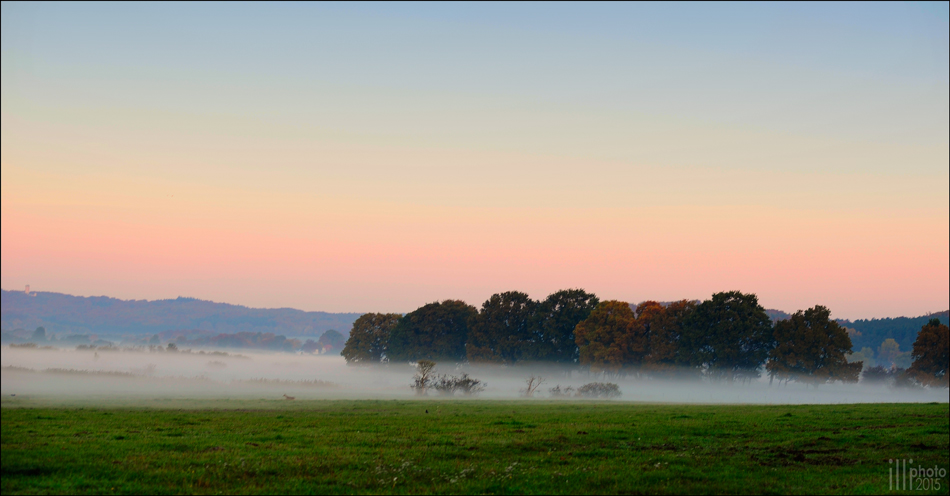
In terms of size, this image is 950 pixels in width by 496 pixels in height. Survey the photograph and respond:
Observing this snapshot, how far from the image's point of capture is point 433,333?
137m

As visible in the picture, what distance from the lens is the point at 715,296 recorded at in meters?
112

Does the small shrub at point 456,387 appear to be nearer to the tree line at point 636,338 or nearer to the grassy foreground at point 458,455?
the tree line at point 636,338

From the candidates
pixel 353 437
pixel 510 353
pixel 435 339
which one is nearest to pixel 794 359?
pixel 510 353

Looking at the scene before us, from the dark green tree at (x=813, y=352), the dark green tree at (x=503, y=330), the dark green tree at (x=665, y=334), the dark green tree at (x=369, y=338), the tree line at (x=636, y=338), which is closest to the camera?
the dark green tree at (x=813, y=352)

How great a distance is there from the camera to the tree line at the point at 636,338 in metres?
105

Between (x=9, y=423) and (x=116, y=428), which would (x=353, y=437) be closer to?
(x=116, y=428)

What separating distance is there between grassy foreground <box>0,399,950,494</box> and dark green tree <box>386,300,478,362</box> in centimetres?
10312

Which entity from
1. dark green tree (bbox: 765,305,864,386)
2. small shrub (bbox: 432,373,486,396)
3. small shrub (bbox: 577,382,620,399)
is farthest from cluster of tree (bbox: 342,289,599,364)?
small shrub (bbox: 432,373,486,396)

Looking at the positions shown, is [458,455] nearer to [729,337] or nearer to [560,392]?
[560,392]

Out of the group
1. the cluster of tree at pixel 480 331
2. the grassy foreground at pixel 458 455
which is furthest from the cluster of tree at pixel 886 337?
the grassy foreground at pixel 458 455

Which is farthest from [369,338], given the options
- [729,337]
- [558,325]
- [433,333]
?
[729,337]

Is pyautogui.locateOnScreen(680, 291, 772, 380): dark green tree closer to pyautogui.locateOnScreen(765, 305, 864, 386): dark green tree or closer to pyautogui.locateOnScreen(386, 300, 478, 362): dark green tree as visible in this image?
pyautogui.locateOnScreen(765, 305, 864, 386): dark green tree

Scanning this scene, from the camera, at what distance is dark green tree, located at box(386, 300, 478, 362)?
136m

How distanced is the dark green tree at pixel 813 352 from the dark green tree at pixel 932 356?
7.94 metres
